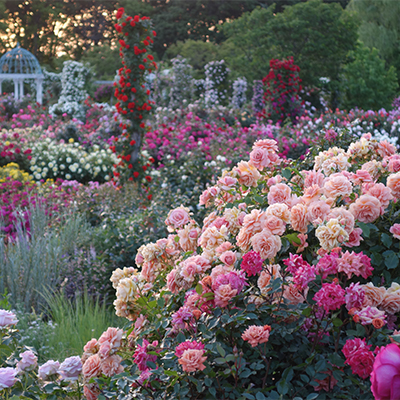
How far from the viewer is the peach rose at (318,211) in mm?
1716

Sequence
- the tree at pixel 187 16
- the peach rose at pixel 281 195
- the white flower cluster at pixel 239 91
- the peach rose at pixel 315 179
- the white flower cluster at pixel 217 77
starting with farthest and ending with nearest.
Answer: the tree at pixel 187 16 → the white flower cluster at pixel 217 77 → the white flower cluster at pixel 239 91 → the peach rose at pixel 315 179 → the peach rose at pixel 281 195

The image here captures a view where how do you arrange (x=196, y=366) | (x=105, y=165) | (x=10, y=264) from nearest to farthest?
(x=196, y=366)
(x=10, y=264)
(x=105, y=165)

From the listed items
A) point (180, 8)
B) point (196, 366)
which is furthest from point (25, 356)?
point (180, 8)

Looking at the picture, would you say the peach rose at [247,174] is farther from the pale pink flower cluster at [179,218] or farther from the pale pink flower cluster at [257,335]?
the pale pink flower cluster at [257,335]

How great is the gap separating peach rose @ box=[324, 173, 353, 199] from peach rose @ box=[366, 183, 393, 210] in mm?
84

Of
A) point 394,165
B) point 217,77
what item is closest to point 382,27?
point 217,77

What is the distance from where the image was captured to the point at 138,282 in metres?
2.09

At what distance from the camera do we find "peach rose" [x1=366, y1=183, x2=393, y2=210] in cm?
178

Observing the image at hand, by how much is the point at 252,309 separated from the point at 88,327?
1828 mm

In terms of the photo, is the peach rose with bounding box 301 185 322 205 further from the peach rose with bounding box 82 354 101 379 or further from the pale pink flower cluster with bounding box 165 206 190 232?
the peach rose with bounding box 82 354 101 379

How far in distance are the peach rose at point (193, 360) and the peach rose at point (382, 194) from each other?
3.15 feet

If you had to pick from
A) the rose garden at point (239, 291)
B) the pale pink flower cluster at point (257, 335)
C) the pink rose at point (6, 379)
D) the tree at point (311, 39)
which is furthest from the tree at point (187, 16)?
the pale pink flower cluster at point (257, 335)

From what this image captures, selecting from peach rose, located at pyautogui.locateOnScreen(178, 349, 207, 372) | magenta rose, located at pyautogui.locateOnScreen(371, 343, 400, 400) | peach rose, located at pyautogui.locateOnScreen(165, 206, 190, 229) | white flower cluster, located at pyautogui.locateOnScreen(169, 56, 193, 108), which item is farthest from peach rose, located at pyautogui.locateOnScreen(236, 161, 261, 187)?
white flower cluster, located at pyautogui.locateOnScreen(169, 56, 193, 108)

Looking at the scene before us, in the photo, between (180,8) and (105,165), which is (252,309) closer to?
(105,165)
